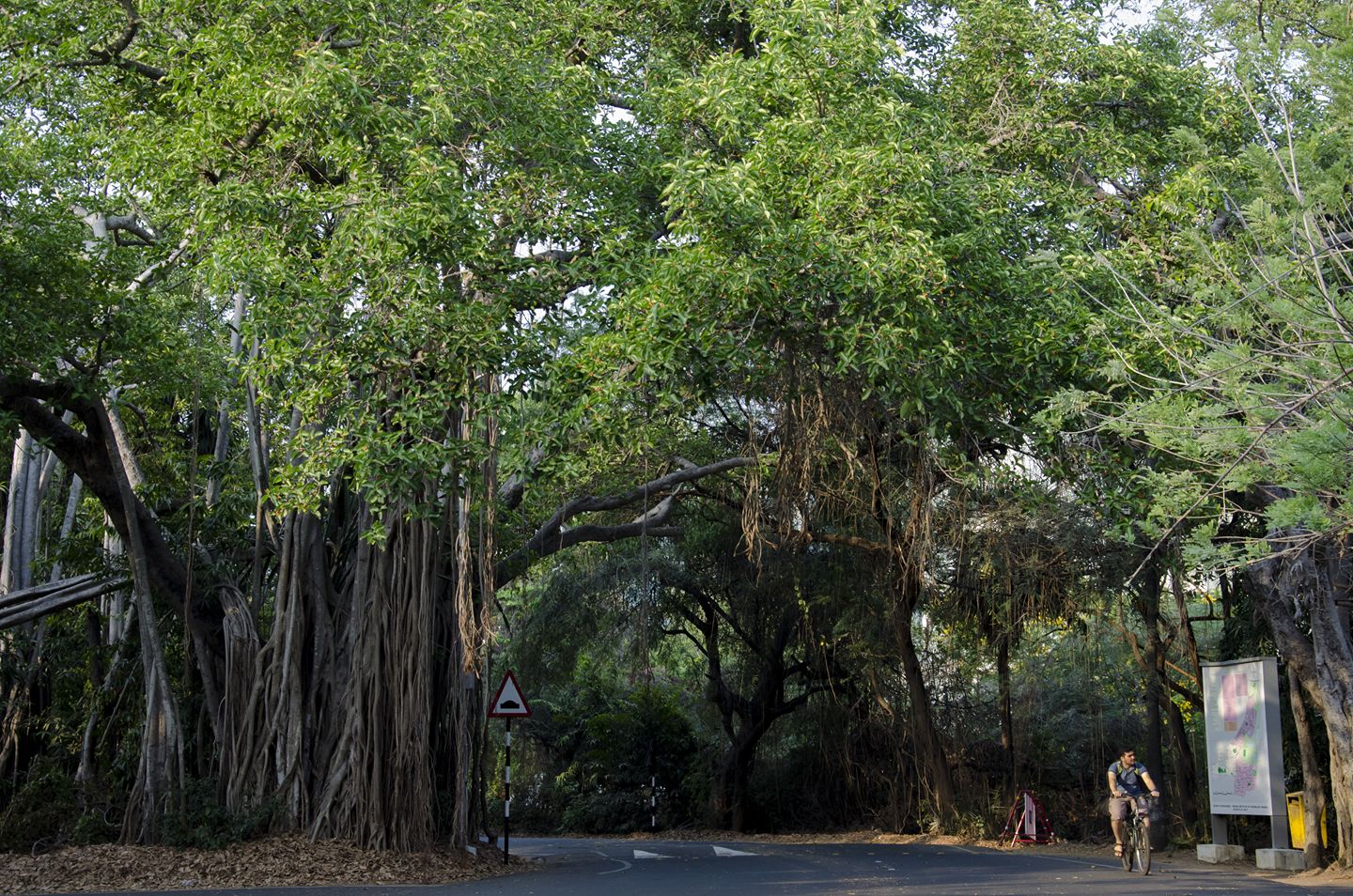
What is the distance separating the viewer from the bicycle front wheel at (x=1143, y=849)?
1371cm

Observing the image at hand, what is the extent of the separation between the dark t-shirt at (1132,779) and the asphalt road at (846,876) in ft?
2.90

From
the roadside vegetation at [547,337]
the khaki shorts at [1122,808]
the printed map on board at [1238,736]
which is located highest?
the roadside vegetation at [547,337]

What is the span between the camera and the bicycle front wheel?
45.0 ft

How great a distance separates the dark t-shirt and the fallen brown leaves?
7.15 meters

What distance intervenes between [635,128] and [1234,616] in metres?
11.0

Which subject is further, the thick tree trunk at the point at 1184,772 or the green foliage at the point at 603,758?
the green foliage at the point at 603,758

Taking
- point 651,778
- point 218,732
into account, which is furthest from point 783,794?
point 218,732

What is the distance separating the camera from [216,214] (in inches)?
450

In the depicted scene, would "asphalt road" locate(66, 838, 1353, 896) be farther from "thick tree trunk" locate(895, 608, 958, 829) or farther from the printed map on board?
"thick tree trunk" locate(895, 608, 958, 829)

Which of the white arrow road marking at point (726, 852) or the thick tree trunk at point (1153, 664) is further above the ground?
the thick tree trunk at point (1153, 664)

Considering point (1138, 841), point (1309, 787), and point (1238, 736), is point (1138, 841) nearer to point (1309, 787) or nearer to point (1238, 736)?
point (1238, 736)

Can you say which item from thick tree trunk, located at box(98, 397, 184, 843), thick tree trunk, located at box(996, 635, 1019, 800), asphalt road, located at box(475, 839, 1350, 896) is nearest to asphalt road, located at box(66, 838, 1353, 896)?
asphalt road, located at box(475, 839, 1350, 896)

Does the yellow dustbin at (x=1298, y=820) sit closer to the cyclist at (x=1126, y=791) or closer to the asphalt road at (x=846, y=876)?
the asphalt road at (x=846, y=876)

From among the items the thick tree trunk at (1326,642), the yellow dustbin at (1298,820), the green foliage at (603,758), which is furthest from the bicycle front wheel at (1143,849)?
the green foliage at (603,758)
